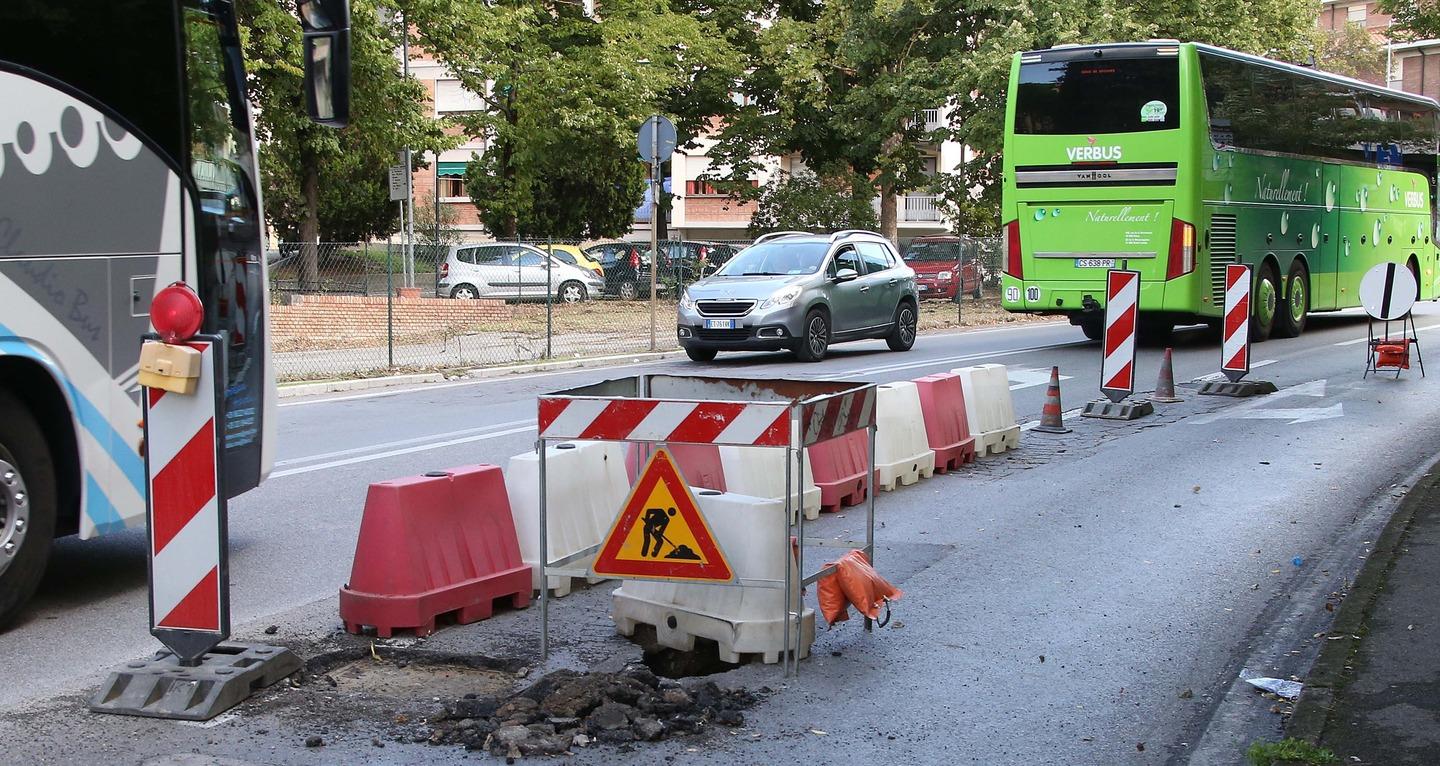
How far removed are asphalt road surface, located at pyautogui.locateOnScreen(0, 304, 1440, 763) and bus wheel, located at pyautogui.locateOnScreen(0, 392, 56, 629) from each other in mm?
226

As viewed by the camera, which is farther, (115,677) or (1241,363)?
(1241,363)

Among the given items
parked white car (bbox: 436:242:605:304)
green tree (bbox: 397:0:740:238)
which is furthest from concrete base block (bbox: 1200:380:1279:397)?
green tree (bbox: 397:0:740:238)

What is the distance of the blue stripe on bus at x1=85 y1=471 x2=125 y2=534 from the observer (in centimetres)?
639

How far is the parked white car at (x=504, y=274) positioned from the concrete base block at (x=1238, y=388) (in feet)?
57.5

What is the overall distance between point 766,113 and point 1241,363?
27.8 m

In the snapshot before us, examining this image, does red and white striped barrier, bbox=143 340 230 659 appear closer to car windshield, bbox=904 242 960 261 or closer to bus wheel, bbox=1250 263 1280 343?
bus wheel, bbox=1250 263 1280 343

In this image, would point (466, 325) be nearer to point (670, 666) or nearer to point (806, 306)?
point (806, 306)

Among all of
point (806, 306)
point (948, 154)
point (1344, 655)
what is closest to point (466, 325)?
point (806, 306)

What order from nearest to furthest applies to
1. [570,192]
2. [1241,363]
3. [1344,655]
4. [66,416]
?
1. [1344,655]
2. [66,416]
3. [1241,363]
4. [570,192]

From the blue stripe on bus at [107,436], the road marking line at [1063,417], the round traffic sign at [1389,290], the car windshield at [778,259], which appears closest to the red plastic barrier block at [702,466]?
the blue stripe on bus at [107,436]

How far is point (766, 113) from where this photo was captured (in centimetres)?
4178

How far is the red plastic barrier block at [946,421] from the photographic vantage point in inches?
408

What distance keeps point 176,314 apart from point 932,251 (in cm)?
3345

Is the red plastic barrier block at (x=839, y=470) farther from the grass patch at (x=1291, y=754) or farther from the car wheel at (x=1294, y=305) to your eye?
the car wheel at (x=1294, y=305)
